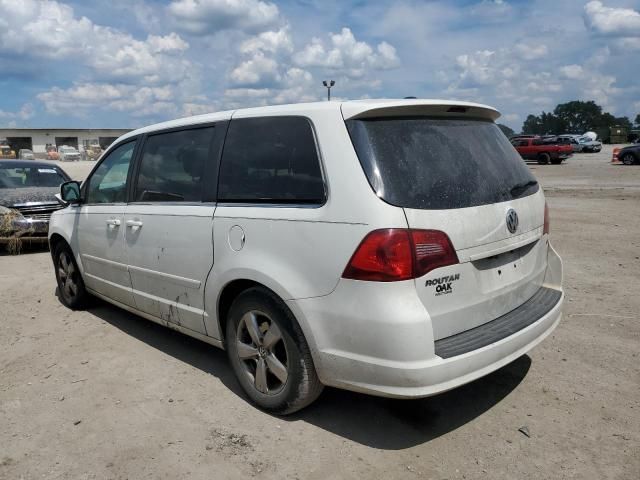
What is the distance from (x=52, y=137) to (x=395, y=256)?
108 m

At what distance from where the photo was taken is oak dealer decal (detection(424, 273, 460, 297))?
9.13 feet

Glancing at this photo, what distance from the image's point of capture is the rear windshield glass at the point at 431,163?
112 inches

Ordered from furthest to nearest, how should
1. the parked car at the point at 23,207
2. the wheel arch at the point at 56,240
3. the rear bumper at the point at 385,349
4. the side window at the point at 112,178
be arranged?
the parked car at the point at 23,207, the wheel arch at the point at 56,240, the side window at the point at 112,178, the rear bumper at the point at 385,349

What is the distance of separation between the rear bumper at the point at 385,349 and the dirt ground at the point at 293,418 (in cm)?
46

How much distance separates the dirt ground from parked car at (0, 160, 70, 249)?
13.9ft

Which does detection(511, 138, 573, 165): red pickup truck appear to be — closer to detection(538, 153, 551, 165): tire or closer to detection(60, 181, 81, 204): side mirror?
detection(538, 153, 551, 165): tire

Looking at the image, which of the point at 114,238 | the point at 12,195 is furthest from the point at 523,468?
the point at 12,195

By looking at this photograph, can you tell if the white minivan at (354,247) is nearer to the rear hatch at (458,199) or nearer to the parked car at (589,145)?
the rear hatch at (458,199)

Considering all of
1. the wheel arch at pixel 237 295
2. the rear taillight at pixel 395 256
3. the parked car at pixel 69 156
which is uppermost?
the parked car at pixel 69 156

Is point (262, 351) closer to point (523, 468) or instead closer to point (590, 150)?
point (523, 468)

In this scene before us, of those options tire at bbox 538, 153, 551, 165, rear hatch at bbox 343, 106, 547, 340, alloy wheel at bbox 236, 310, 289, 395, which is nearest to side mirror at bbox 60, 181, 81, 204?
alloy wheel at bbox 236, 310, 289, 395

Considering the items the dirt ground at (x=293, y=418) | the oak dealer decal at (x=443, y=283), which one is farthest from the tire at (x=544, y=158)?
the oak dealer decal at (x=443, y=283)

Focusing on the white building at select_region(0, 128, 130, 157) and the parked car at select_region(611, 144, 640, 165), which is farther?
the white building at select_region(0, 128, 130, 157)

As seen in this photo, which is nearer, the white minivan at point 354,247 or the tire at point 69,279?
the white minivan at point 354,247
